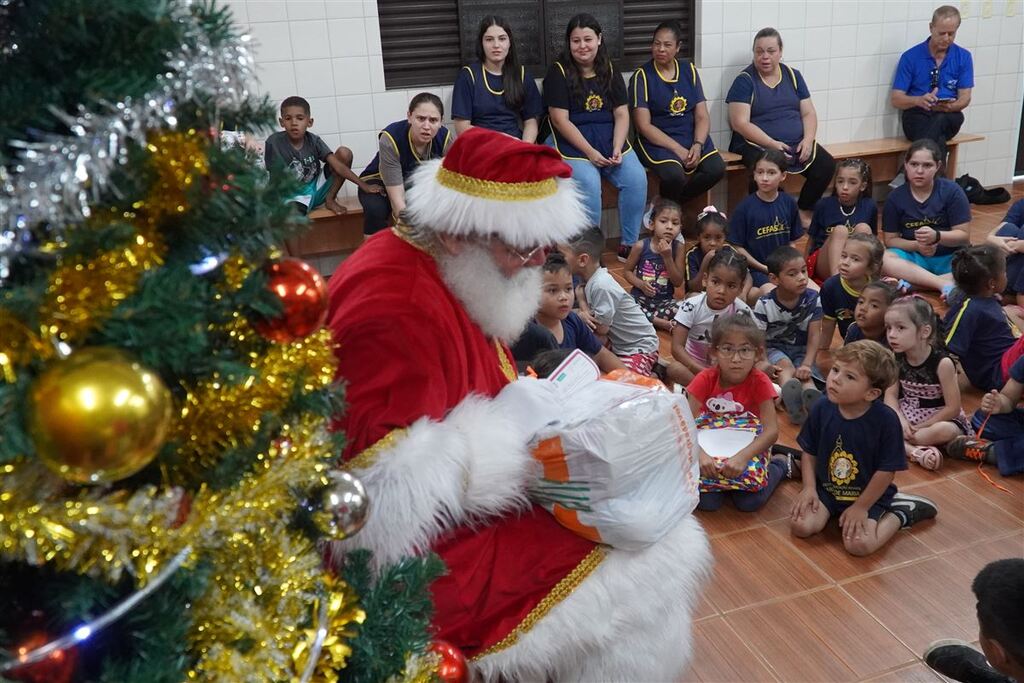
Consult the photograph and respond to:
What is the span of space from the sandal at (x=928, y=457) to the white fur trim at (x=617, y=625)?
178 cm

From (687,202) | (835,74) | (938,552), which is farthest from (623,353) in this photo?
(835,74)

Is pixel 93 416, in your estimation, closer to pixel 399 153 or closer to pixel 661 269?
pixel 661 269

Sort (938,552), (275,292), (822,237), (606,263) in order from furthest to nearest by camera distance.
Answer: (606,263) < (822,237) < (938,552) < (275,292)

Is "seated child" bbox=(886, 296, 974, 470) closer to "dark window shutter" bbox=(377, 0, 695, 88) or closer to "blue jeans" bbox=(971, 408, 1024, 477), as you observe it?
"blue jeans" bbox=(971, 408, 1024, 477)

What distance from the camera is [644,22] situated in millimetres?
→ 6895

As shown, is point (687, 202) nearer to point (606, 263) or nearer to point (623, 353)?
point (606, 263)

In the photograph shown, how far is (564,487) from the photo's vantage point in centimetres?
205

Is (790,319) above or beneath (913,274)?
above

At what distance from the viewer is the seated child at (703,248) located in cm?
525

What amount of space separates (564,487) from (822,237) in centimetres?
422

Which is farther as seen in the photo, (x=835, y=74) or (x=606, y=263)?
(x=835, y=74)

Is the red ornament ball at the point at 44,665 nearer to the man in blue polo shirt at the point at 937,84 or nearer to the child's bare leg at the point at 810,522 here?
the child's bare leg at the point at 810,522

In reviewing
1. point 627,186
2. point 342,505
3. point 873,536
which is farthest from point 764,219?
point 342,505

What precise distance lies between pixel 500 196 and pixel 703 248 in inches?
133
